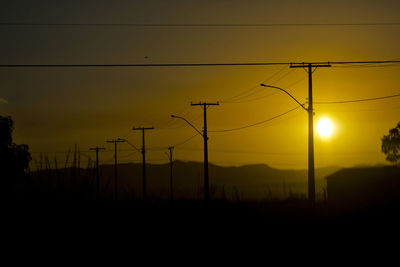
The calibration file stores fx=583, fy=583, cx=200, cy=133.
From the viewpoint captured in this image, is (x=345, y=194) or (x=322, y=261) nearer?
(x=322, y=261)

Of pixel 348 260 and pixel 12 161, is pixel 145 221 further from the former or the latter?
pixel 12 161

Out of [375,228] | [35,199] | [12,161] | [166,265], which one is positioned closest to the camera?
[35,199]

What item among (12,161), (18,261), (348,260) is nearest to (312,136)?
(348,260)

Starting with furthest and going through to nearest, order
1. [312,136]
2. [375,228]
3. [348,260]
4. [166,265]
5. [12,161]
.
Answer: [12,161], [312,136], [375,228], [348,260], [166,265]

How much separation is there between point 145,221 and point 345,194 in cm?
5633

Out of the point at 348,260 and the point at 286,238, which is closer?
the point at 348,260

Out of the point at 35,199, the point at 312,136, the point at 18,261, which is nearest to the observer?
the point at 35,199

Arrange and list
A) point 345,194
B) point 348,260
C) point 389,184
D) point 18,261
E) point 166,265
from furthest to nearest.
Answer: point 345,194 < point 389,184 < point 348,260 < point 166,265 < point 18,261

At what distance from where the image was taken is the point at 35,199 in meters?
9.41

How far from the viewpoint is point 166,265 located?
13.4 m

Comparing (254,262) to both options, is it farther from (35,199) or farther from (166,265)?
(35,199)

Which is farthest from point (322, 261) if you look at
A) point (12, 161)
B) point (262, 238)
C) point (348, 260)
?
point (12, 161)

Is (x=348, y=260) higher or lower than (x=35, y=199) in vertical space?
lower

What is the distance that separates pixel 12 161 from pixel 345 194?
123ft
